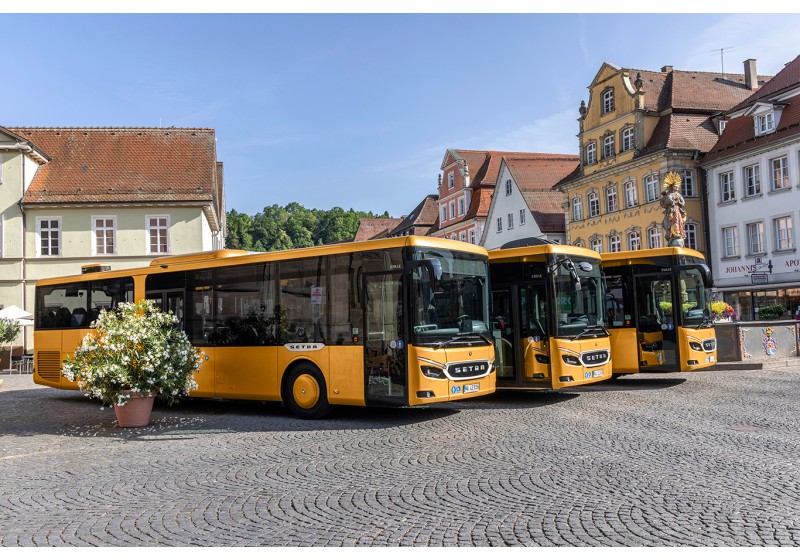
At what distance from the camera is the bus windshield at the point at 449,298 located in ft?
38.3

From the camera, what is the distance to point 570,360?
14250 mm

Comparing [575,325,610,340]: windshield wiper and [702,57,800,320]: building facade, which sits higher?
[702,57,800,320]: building facade

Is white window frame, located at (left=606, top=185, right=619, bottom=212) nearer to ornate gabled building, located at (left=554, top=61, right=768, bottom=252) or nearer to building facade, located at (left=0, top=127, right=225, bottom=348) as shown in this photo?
ornate gabled building, located at (left=554, top=61, right=768, bottom=252)

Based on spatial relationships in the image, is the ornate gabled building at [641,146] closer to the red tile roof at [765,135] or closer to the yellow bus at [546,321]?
the red tile roof at [765,135]

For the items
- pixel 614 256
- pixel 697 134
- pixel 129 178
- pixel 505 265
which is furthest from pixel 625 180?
pixel 505 265

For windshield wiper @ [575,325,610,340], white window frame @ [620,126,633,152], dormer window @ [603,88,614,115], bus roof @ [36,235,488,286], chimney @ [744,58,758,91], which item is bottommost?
windshield wiper @ [575,325,610,340]

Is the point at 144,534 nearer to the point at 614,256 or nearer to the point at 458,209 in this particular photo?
the point at 614,256

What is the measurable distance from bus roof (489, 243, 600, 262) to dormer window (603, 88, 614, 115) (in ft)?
115

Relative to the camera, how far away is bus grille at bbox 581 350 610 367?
14.5m

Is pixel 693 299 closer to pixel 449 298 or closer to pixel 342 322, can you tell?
pixel 449 298

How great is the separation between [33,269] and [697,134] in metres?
34.6

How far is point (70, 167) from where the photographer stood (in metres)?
37.9

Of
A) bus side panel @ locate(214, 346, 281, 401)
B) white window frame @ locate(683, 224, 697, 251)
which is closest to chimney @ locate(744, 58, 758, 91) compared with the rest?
white window frame @ locate(683, 224, 697, 251)

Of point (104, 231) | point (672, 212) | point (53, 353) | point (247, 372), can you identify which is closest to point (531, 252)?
point (247, 372)
